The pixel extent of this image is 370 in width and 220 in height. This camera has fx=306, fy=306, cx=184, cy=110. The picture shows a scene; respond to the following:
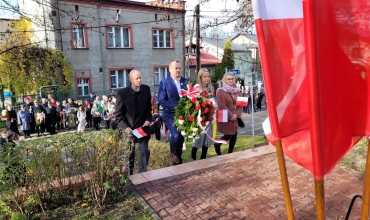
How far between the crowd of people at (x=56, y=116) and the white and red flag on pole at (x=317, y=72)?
12751 mm

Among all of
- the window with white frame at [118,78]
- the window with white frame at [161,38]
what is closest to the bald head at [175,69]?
the window with white frame at [118,78]

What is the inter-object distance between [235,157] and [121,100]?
92.4 inches

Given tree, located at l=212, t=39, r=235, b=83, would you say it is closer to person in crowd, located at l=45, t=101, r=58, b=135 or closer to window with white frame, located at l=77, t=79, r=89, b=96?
window with white frame, located at l=77, t=79, r=89, b=96

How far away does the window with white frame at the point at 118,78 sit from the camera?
25750 mm

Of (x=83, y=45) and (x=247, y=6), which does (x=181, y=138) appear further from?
(x=83, y=45)

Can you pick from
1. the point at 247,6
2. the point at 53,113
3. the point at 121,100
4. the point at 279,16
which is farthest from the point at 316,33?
the point at 53,113

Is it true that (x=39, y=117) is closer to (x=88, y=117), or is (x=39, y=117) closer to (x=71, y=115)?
(x=71, y=115)

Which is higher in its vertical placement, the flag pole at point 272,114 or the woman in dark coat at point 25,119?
the flag pole at point 272,114

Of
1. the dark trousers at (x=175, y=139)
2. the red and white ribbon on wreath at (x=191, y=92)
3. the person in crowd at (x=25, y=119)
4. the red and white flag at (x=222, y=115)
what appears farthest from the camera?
the person in crowd at (x=25, y=119)

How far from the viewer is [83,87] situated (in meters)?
23.8

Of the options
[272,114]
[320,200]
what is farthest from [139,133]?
[320,200]

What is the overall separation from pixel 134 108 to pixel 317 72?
4.11 m

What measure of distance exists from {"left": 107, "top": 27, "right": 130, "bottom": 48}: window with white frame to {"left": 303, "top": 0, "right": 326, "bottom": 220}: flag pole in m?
24.9

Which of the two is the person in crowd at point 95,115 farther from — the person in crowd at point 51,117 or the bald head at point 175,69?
the bald head at point 175,69
